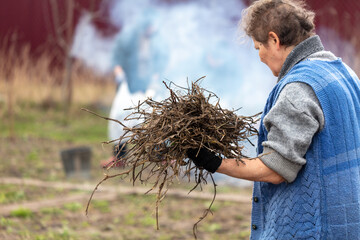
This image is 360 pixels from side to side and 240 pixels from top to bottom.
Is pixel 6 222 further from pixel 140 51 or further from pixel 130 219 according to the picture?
pixel 140 51

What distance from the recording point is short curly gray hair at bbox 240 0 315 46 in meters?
2.07

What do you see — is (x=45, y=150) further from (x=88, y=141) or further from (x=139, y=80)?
(x=139, y=80)

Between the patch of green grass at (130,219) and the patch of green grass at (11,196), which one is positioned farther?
the patch of green grass at (11,196)

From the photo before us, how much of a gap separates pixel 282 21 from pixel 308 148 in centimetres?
52

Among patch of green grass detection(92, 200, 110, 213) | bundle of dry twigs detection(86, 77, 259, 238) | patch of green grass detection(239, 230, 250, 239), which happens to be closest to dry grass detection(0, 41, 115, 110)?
patch of green grass detection(92, 200, 110, 213)

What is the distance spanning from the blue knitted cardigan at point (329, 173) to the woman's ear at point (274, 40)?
147 millimetres

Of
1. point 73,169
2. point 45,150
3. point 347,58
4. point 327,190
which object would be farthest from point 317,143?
point 45,150

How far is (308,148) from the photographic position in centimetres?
199

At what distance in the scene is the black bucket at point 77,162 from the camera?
23.9 feet

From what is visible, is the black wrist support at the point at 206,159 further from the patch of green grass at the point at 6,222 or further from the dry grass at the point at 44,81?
the dry grass at the point at 44,81

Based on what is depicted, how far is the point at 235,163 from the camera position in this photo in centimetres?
203

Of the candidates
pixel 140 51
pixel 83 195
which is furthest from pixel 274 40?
pixel 140 51

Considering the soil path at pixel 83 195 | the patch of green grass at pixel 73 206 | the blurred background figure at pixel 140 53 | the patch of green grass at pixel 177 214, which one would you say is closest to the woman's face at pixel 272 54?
the patch of green grass at pixel 177 214

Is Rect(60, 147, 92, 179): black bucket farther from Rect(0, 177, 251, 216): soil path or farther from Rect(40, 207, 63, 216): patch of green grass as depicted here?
Rect(40, 207, 63, 216): patch of green grass
